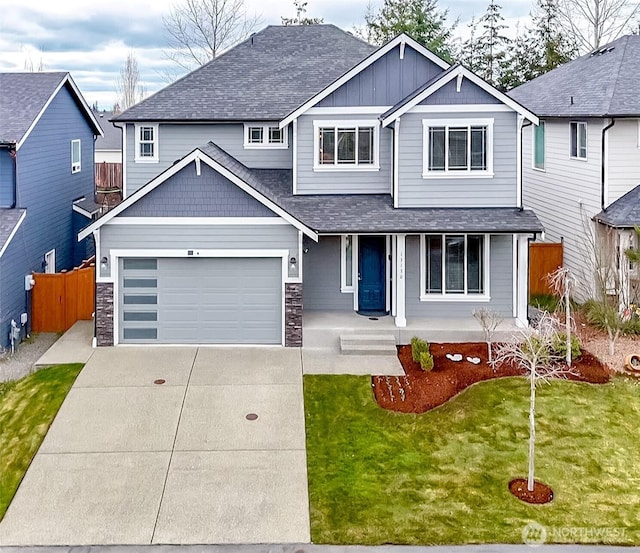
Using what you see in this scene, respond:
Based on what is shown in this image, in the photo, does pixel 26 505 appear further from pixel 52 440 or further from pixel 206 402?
pixel 206 402

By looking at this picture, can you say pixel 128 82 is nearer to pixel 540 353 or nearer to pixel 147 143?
pixel 147 143

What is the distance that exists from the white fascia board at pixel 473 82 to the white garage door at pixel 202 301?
4.88 m

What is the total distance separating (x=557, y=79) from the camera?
2331 cm

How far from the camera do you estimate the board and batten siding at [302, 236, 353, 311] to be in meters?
16.9

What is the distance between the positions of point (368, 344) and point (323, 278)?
277 centimetres

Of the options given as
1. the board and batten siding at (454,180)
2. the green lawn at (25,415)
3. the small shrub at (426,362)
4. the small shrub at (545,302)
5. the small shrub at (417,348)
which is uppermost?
the board and batten siding at (454,180)

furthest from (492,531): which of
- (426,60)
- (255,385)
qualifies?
(426,60)

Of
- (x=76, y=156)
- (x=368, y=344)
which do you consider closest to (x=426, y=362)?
(x=368, y=344)

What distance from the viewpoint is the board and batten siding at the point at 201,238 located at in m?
15.1

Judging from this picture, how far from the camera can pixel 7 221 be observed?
16.2 metres

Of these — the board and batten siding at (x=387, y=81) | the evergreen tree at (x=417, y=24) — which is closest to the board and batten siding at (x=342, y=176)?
the board and batten siding at (x=387, y=81)

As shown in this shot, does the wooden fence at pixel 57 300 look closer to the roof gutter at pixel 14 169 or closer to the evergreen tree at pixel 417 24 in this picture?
the roof gutter at pixel 14 169

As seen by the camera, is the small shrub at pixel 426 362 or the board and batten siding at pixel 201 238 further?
the board and batten siding at pixel 201 238

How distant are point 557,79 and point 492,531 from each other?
62.5ft
